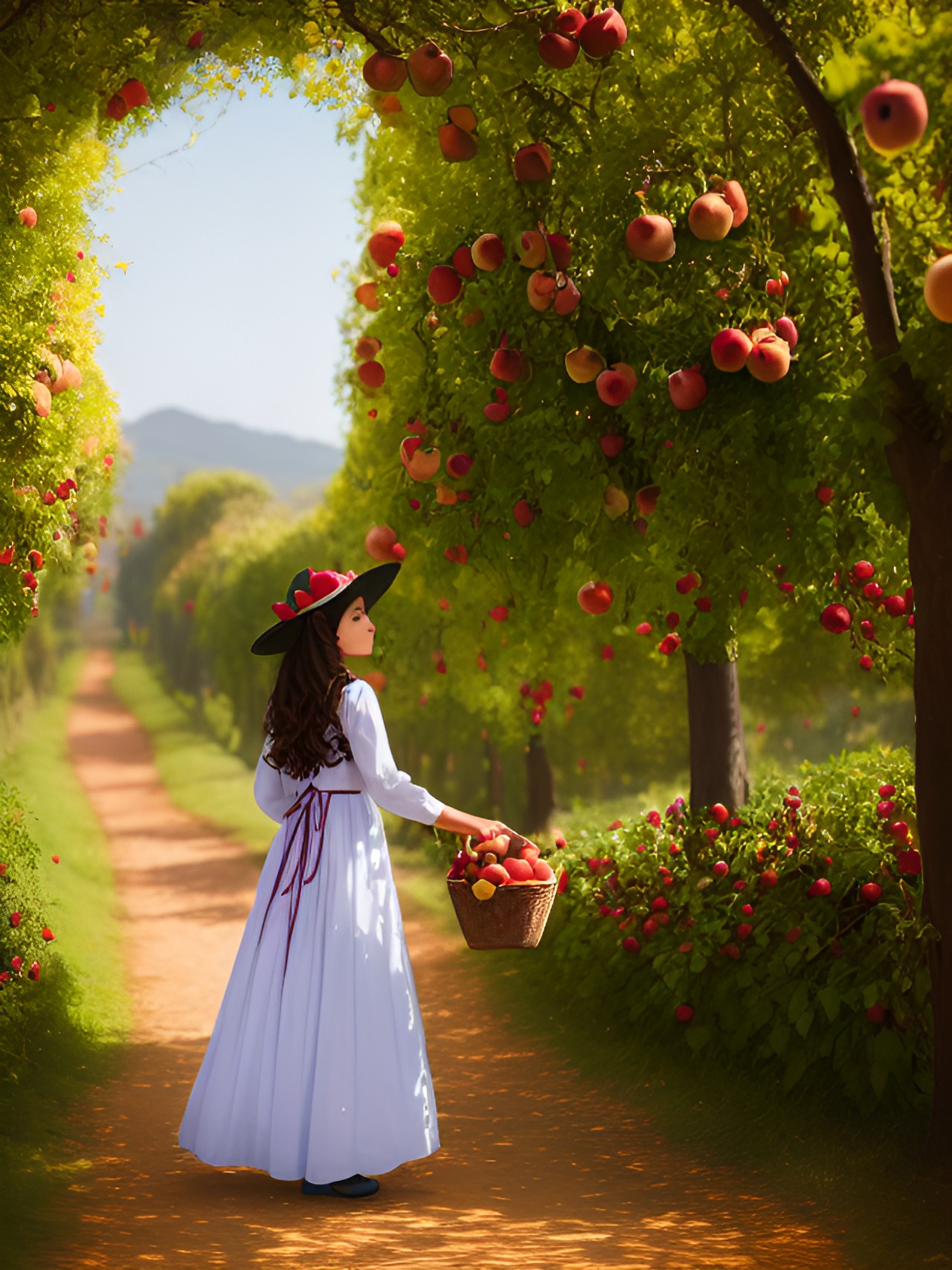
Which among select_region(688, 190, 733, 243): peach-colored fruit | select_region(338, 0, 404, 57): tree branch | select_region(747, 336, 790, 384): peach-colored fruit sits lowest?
select_region(747, 336, 790, 384): peach-colored fruit

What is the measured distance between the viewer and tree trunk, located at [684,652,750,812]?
8.47m

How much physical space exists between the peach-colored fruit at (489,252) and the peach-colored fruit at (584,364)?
0.60 metres

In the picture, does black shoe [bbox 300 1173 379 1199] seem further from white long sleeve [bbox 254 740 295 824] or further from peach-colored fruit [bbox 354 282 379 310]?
peach-colored fruit [bbox 354 282 379 310]

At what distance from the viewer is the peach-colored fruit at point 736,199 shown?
5.27 meters

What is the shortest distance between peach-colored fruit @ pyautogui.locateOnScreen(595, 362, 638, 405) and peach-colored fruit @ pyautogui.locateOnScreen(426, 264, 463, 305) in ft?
3.17

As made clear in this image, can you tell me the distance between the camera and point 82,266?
23.5 ft

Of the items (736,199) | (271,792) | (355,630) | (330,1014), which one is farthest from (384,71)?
(330,1014)

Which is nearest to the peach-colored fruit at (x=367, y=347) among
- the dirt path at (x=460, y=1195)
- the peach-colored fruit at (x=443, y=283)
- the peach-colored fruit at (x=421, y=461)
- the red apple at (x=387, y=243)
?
the red apple at (x=387, y=243)

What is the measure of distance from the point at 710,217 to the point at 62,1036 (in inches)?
223

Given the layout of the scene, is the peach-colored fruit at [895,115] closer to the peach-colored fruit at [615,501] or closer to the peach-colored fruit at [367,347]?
the peach-colored fruit at [615,501]

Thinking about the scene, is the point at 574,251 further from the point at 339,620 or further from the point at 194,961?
the point at 194,961

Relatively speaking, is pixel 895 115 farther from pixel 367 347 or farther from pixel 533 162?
pixel 367 347

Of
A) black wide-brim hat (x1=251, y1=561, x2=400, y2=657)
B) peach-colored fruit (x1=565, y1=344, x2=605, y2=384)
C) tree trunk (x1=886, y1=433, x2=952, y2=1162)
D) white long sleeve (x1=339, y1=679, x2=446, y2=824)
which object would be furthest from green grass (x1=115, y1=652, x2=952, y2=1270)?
peach-colored fruit (x1=565, y1=344, x2=605, y2=384)

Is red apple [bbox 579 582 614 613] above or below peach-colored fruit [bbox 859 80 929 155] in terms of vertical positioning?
below
